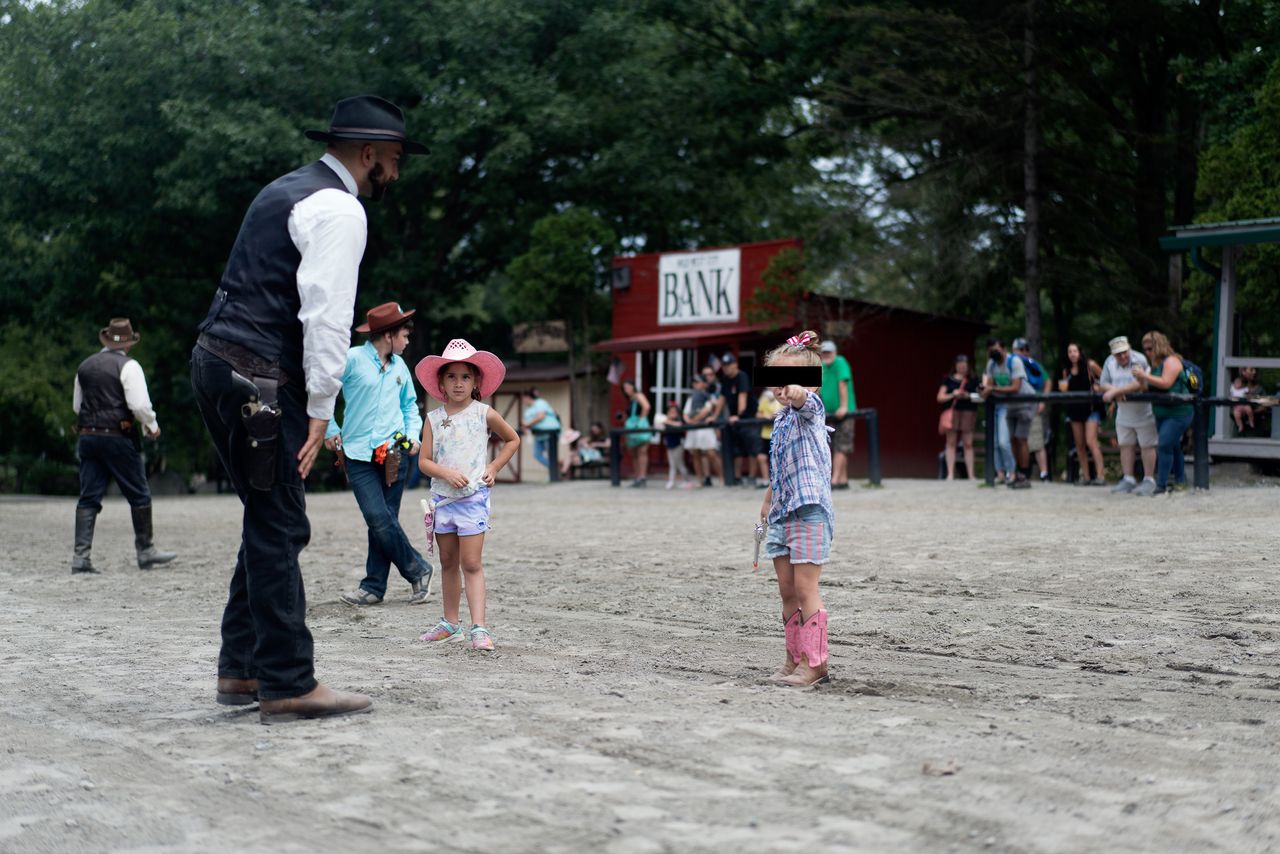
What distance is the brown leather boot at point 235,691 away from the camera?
19.7 feet

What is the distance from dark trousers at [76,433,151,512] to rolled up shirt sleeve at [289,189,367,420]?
6.84m

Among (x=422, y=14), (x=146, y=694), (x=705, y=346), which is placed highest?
(x=422, y=14)

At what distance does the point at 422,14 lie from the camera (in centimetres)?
3080

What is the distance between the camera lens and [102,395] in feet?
39.2

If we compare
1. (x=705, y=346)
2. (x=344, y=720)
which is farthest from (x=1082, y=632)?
(x=705, y=346)

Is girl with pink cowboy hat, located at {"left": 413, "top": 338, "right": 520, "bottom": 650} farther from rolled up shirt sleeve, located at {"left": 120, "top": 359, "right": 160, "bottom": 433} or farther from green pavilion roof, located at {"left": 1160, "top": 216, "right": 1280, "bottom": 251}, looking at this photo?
green pavilion roof, located at {"left": 1160, "top": 216, "right": 1280, "bottom": 251}

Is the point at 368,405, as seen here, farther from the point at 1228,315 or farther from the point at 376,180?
the point at 1228,315

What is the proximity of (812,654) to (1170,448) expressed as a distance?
11.1m

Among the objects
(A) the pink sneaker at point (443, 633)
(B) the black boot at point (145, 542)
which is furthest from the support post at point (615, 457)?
(A) the pink sneaker at point (443, 633)

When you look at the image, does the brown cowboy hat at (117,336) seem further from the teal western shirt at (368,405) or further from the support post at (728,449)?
the support post at (728,449)

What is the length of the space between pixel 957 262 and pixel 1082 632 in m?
18.6

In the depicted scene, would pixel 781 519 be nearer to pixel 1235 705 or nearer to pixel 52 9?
pixel 1235 705

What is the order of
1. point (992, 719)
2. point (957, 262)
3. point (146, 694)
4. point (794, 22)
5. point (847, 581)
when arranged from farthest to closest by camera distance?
point (794, 22) < point (957, 262) < point (847, 581) < point (146, 694) < point (992, 719)

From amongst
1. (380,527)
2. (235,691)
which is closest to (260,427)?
(235,691)
